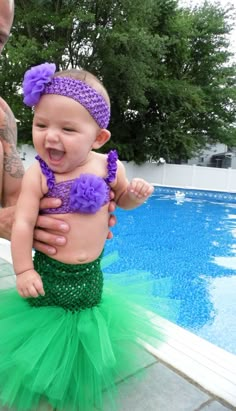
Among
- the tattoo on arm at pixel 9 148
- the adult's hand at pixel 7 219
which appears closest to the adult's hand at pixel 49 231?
the adult's hand at pixel 7 219

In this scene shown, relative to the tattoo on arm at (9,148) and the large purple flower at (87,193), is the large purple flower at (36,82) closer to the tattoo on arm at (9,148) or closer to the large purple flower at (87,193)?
the large purple flower at (87,193)

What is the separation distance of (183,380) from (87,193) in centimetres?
101

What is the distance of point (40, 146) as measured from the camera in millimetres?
1121

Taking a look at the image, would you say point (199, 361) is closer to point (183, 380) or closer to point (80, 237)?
point (183, 380)

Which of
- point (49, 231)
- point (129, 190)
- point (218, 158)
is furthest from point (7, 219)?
point (218, 158)

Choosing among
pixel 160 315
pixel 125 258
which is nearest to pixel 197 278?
pixel 125 258

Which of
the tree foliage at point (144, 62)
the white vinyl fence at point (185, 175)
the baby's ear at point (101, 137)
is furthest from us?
the white vinyl fence at point (185, 175)

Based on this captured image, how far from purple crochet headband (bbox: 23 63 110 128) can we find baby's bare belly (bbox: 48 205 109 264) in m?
0.38

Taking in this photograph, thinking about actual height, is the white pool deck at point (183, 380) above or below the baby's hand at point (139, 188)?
below

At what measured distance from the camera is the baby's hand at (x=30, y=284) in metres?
1.14

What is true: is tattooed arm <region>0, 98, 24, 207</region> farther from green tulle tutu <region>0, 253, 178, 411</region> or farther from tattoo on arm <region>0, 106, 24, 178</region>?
green tulle tutu <region>0, 253, 178, 411</region>

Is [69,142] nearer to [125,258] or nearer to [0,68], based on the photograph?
[125,258]

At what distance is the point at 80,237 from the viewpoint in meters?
1.23

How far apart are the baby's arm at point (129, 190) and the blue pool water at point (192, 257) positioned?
6.65 ft
